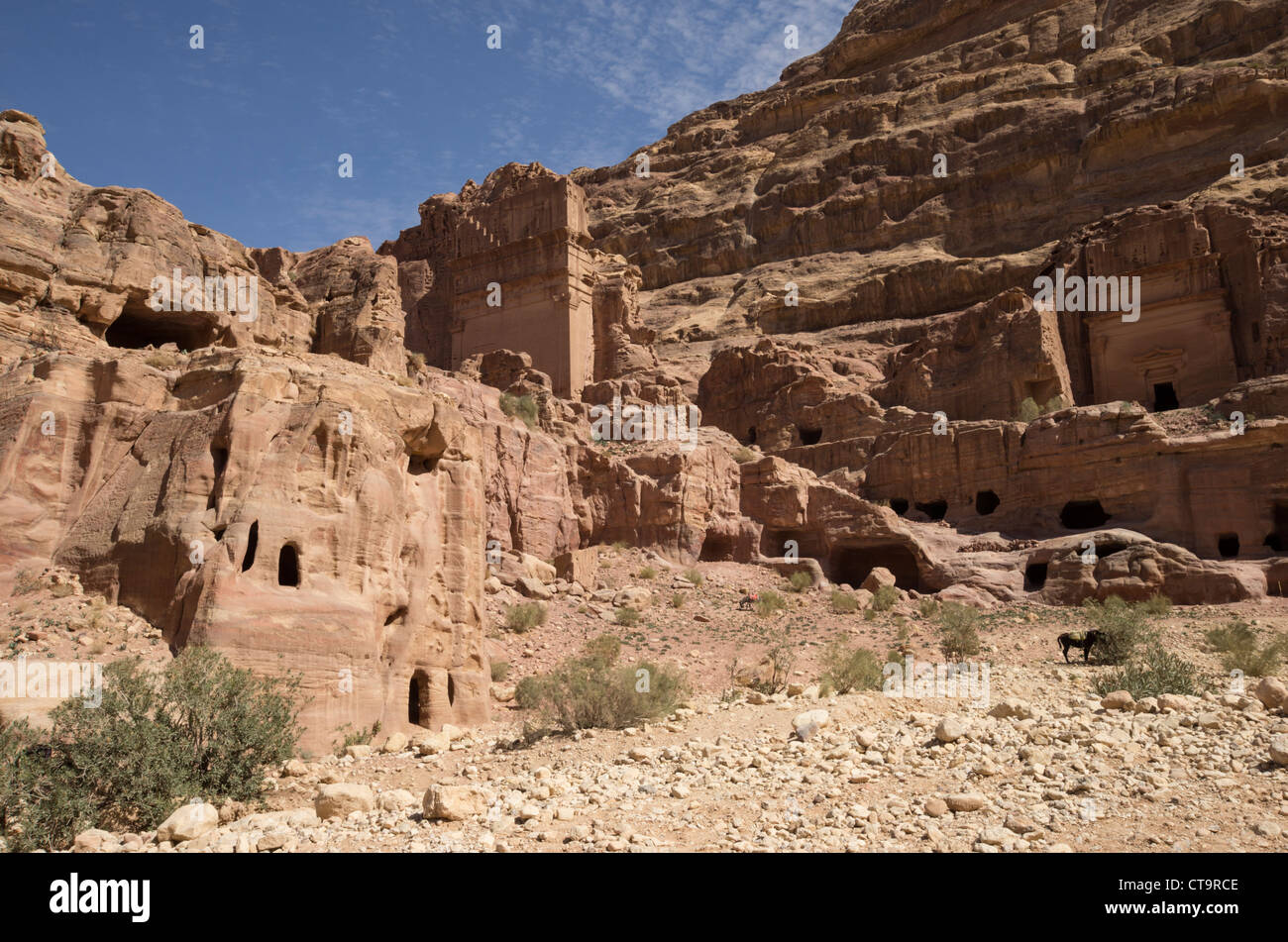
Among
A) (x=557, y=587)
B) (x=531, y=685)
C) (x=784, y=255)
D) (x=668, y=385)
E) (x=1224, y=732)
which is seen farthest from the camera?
(x=784, y=255)

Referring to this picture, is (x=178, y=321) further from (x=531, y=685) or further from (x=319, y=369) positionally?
(x=531, y=685)

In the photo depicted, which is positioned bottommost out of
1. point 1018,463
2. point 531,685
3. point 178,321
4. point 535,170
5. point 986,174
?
point 531,685

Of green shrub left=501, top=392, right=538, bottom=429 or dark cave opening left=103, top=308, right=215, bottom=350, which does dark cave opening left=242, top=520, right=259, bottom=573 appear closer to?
dark cave opening left=103, top=308, right=215, bottom=350

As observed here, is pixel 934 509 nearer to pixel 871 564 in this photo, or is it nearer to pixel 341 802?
pixel 871 564

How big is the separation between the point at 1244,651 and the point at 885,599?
11403mm

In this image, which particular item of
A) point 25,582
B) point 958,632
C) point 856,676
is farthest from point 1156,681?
point 25,582

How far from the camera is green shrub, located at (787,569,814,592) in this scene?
1139 inches

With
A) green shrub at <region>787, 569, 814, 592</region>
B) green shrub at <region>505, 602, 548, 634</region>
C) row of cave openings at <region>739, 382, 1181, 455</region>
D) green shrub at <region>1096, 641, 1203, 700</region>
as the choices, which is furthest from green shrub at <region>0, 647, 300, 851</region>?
row of cave openings at <region>739, 382, 1181, 455</region>

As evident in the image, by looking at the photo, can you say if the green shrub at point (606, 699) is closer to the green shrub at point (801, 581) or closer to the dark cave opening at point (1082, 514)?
the green shrub at point (801, 581)

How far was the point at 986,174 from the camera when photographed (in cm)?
6150

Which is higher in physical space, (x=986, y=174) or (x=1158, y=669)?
(x=986, y=174)

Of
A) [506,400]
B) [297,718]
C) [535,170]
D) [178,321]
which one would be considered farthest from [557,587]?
[535,170]

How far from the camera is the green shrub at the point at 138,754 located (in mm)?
8555

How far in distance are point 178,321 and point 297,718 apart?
1198 centimetres
